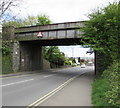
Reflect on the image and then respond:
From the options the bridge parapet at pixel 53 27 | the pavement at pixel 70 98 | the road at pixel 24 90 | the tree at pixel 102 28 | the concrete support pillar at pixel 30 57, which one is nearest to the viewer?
the pavement at pixel 70 98

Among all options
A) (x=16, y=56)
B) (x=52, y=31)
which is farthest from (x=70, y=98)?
(x=16, y=56)

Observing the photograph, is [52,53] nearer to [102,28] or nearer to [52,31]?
[52,31]

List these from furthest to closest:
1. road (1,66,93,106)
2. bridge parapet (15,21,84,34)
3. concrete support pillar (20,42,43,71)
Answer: concrete support pillar (20,42,43,71) → bridge parapet (15,21,84,34) → road (1,66,93,106)

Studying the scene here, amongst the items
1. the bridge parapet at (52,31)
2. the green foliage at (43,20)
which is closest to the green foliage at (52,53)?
the green foliage at (43,20)

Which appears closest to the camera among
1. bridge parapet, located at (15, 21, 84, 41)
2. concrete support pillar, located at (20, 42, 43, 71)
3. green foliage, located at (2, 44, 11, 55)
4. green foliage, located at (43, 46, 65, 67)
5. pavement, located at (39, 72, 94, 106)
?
pavement, located at (39, 72, 94, 106)

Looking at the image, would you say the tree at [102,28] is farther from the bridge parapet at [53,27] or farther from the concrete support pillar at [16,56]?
the concrete support pillar at [16,56]

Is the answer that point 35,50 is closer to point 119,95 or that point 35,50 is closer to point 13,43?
point 13,43

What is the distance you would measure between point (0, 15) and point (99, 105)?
690 inches

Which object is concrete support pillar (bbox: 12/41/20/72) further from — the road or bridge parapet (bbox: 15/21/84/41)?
the road

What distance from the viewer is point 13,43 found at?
25.0 meters

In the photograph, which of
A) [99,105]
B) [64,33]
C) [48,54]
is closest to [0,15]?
[64,33]

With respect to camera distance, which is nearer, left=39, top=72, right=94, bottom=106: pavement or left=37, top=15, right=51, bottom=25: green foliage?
left=39, top=72, right=94, bottom=106: pavement

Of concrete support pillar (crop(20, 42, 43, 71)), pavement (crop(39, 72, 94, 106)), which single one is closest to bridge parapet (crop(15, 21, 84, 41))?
concrete support pillar (crop(20, 42, 43, 71))

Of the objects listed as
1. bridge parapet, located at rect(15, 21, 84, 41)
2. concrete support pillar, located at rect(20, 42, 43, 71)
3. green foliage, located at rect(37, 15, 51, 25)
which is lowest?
concrete support pillar, located at rect(20, 42, 43, 71)
